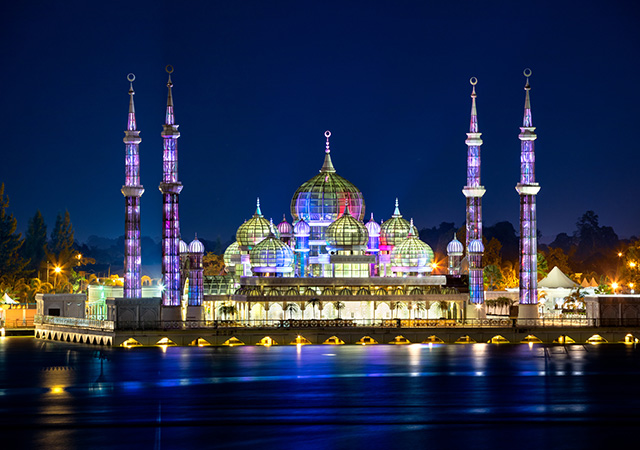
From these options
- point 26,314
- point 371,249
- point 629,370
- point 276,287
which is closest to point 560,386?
point 629,370

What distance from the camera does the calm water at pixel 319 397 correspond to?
68.9m

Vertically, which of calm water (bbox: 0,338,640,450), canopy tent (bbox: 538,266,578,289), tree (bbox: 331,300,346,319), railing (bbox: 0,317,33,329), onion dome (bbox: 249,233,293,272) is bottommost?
calm water (bbox: 0,338,640,450)

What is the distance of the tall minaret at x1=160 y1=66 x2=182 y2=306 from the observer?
109m

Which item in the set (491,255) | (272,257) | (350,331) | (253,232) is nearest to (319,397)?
(350,331)

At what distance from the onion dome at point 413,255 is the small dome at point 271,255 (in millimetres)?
10331

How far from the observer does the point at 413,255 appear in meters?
121

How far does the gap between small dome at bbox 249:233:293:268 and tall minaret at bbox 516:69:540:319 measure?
21.1 metres

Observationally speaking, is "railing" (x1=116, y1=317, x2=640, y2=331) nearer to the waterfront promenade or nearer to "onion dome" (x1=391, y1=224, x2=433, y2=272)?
the waterfront promenade

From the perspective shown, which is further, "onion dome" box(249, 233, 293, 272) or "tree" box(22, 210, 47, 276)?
"tree" box(22, 210, 47, 276)

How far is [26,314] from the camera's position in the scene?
129125 millimetres

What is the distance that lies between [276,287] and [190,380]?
2704 cm

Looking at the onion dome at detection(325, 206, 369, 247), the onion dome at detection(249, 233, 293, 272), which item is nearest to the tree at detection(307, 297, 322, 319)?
the onion dome at detection(249, 233, 293, 272)

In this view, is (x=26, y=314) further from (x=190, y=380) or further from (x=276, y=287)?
(x=190, y=380)

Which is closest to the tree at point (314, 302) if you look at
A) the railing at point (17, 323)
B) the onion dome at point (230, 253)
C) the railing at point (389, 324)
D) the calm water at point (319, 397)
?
the calm water at point (319, 397)
